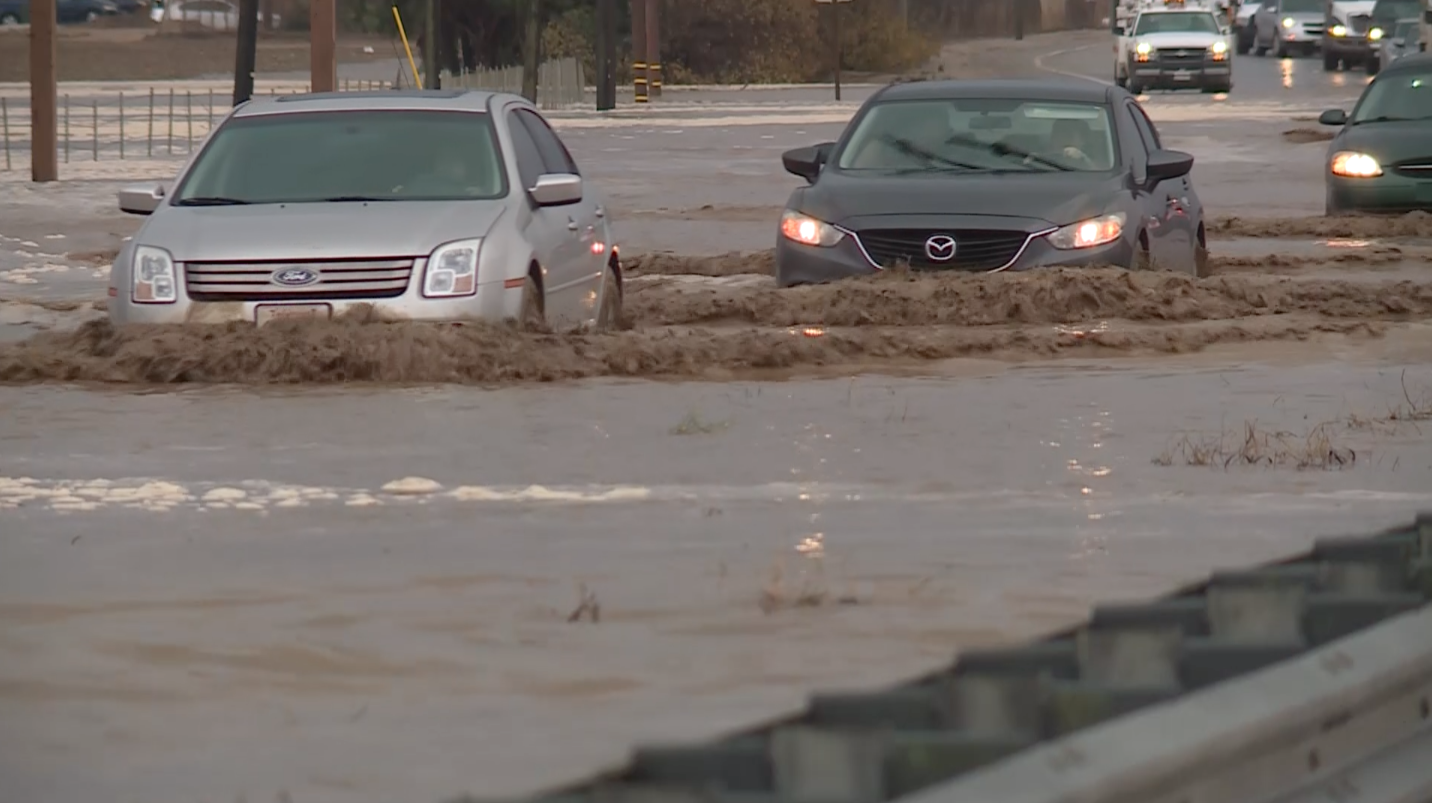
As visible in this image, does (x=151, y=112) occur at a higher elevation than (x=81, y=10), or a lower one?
lower

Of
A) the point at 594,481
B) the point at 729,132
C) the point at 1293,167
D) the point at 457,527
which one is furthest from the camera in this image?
the point at 729,132

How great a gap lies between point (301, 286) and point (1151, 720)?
8989 mm

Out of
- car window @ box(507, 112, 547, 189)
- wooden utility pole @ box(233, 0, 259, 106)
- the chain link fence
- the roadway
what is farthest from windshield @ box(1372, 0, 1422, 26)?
car window @ box(507, 112, 547, 189)

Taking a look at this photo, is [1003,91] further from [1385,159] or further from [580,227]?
[1385,159]

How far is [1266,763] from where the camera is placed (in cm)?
389

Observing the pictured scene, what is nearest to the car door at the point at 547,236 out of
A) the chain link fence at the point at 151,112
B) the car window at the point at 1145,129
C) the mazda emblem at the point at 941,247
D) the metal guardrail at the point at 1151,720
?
the mazda emblem at the point at 941,247

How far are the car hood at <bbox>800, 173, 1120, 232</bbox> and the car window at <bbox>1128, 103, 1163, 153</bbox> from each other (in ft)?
3.67

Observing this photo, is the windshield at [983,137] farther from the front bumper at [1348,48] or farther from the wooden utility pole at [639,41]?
the front bumper at [1348,48]

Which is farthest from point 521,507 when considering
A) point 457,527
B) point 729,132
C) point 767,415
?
point 729,132

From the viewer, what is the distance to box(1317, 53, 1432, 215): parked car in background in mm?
21281

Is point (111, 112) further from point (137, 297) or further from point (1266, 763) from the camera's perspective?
point (1266, 763)

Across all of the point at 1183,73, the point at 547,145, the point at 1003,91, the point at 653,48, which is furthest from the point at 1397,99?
the point at 653,48

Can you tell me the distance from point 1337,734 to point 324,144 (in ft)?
32.3

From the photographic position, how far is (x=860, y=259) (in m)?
14.5
